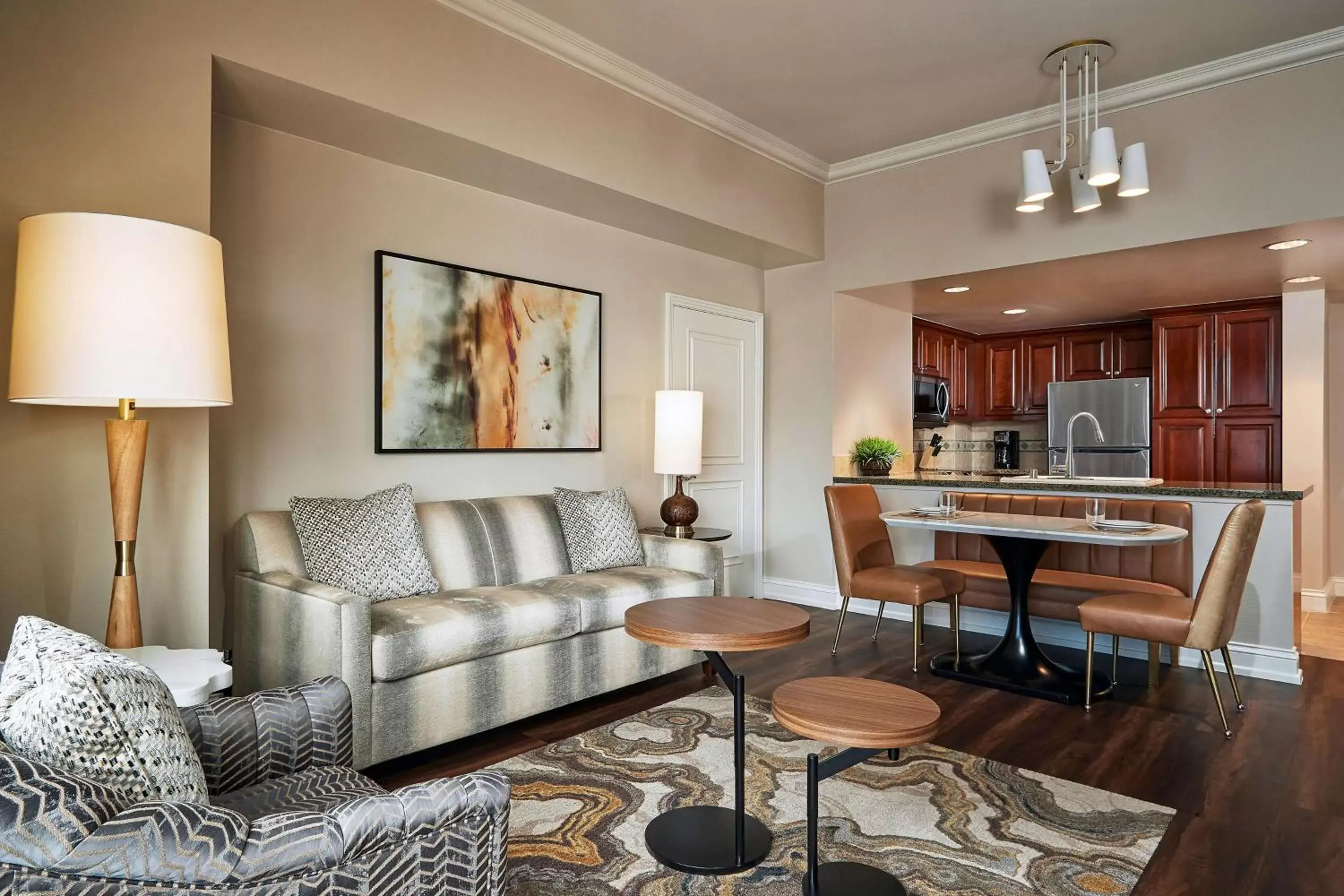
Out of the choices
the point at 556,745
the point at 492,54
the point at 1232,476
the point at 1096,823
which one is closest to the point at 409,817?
the point at 556,745

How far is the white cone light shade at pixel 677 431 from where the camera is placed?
4309 mm

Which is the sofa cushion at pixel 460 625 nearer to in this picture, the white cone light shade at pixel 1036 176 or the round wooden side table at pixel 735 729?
the round wooden side table at pixel 735 729

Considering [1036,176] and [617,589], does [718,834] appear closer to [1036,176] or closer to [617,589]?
[617,589]

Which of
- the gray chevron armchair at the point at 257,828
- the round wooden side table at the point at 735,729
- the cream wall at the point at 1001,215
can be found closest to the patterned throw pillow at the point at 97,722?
the gray chevron armchair at the point at 257,828

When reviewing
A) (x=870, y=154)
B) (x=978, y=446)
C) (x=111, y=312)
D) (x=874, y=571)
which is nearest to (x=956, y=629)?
(x=874, y=571)

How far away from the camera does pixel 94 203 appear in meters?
2.32

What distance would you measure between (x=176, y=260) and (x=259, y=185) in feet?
4.76

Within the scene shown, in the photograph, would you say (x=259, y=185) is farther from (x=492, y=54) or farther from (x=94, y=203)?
(x=492, y=54)

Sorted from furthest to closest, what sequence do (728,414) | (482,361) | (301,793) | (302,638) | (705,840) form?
(728,414)
(482,361)
(302,638)
(705,840)
(301,793)

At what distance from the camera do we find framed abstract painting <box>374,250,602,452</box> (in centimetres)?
350

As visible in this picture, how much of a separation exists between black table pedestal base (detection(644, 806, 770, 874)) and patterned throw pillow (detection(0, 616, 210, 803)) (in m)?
1.25

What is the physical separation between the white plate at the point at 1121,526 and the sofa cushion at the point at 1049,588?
15.5 inches

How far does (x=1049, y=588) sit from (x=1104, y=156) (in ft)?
6.86

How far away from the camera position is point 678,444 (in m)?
4.32
